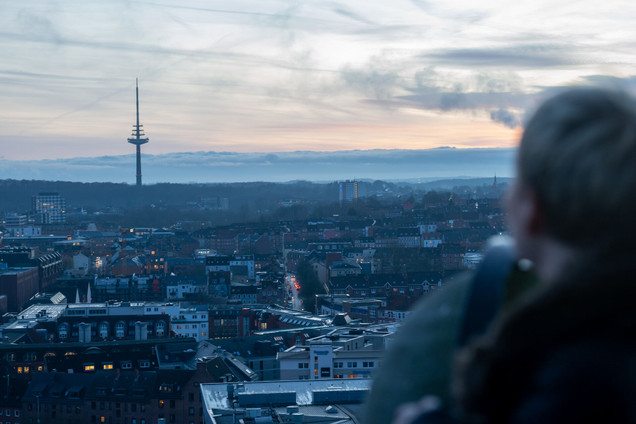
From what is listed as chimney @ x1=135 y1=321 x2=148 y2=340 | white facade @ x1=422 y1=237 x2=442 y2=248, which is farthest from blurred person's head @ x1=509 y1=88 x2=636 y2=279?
white facade @ x1=422 y1=237 x2=442 y2=248

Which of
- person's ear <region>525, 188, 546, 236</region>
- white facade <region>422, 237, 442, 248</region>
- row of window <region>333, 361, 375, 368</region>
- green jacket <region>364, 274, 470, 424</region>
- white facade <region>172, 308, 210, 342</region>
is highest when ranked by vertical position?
person's ear <region>525, 188, 546, 236</region>

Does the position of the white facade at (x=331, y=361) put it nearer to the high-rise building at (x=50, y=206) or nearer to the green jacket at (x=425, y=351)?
the green jacket at (x=425, y=351)

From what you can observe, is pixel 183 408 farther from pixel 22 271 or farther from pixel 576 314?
pixel 22 271

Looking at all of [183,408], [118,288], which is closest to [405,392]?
[183,408]

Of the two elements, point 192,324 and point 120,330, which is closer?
point 120,330

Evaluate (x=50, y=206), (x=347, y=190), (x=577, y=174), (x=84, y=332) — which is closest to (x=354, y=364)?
(x=84, y=332)

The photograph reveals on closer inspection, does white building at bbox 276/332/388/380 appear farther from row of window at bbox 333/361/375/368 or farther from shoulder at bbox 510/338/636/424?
shoulder at bbox 510/338/636/424

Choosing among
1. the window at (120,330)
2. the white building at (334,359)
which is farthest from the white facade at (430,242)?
the white building at (334,359)

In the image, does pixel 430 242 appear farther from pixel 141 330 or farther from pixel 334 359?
pixel 334 359
